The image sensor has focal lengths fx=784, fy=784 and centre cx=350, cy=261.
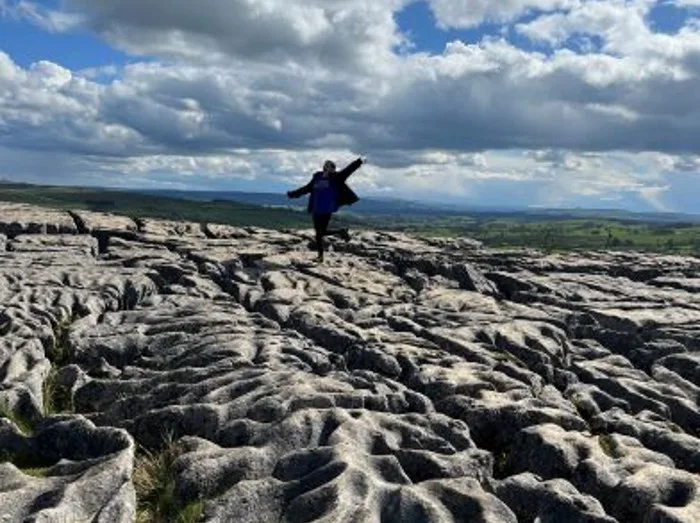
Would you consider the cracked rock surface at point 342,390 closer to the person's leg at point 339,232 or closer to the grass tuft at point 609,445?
the grass tuft at point 609,445

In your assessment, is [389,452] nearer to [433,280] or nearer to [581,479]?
[581,479]

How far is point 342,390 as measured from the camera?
74.0 feet

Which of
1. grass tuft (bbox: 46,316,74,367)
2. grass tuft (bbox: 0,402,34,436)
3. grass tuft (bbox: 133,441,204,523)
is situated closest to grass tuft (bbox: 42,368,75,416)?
grass tuft (bbox: 0,402,34,436)

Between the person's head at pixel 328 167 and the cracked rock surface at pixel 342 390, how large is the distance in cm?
630

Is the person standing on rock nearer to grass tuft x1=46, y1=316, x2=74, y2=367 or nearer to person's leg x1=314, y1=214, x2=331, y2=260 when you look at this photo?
person's leg x1=314, y1=214, x2=331, y2=260

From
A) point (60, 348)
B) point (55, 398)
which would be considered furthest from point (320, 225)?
point (55, 398)

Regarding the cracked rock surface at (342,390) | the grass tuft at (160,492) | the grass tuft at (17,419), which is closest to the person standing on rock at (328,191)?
the cracked rock surface at (342,390)

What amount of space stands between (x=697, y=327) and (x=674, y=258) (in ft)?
106

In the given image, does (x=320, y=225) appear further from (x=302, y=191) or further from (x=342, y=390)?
(x=342, y=390)

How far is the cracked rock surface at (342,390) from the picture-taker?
52.1ft

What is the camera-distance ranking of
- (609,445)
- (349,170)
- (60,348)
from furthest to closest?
1. (349,170)
2. (60,348)
3. (609,445)

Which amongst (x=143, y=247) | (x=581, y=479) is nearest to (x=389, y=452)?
(x=581, y=479)

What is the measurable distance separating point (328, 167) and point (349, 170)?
144 centimetres

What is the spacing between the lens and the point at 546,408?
22.6 m
